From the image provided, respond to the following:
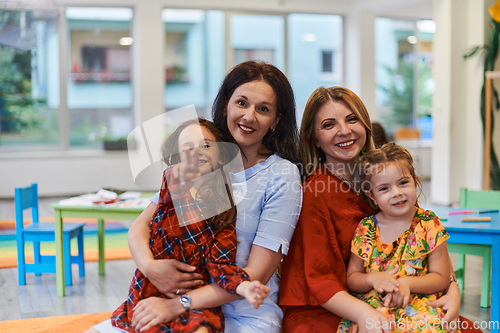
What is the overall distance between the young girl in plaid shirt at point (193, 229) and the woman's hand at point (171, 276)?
1.2 inches

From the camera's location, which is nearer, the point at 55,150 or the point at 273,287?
the point at 273,287

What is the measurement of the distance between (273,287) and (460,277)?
202 centimetres

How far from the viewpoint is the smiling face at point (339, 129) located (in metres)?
1.46

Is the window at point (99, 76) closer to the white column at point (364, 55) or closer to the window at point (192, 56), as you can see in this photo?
the window at point (192, 56)

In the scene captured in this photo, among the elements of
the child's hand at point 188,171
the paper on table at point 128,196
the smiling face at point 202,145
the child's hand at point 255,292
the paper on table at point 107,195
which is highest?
the smiling face at point 202,145

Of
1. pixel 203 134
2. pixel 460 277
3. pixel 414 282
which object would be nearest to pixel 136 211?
pixel 203 134

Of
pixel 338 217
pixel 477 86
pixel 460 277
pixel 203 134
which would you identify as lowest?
pixel 460 277

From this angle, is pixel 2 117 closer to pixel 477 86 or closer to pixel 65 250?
pixel 65 250

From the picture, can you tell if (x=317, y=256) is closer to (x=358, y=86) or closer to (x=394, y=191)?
(x=394, y=191)

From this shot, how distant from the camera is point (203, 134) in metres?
1.41

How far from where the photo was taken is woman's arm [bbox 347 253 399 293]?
1.26 meters

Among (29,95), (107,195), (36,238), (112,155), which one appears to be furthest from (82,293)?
(29,95)

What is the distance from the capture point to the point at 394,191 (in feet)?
4.53

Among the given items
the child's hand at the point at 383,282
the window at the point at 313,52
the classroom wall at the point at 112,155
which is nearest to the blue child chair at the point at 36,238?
the child's hand at the point at 383,282
